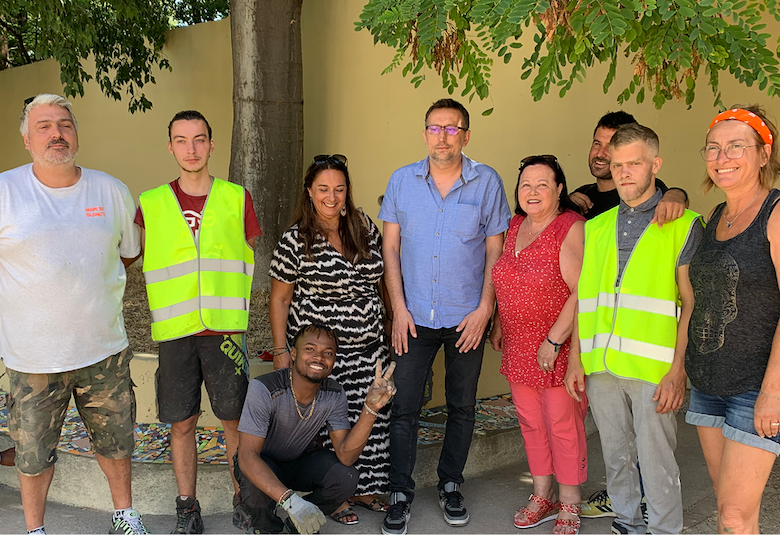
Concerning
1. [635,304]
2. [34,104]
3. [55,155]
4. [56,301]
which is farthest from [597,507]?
[34,104]

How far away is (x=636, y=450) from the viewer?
133 inches

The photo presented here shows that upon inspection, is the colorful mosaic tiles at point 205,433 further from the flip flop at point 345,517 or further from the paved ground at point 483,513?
the flip flop at point 345,517

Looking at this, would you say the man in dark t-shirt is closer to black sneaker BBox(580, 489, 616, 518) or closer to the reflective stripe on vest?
black sneaker BBox(580, 489, 616, 518)

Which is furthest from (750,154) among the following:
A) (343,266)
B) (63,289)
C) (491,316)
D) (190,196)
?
(63,289)

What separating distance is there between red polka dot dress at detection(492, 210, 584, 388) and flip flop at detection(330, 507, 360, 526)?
113 centimetres

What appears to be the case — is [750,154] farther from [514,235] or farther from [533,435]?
[533,435]

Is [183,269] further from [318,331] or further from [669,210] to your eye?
[669,210]

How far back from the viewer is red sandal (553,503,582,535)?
3.58 m

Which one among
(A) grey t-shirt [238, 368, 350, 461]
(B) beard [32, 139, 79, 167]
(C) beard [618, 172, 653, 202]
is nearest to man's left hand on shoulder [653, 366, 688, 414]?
(C) beard [618, 172, 653, 202]

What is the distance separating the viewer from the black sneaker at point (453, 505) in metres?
3.81

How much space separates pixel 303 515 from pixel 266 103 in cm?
435

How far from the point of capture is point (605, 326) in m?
3.31

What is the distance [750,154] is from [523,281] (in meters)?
1.23

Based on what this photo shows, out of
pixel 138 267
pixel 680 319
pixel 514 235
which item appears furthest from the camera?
pixel 138 267
